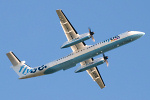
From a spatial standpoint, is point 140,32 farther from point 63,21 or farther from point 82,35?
point 63,21

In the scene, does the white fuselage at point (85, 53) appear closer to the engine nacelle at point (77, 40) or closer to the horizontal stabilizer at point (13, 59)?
the engine nacelle at point (77, 40)

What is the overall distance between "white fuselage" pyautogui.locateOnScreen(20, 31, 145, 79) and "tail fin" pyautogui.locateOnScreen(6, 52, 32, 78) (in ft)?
3.10

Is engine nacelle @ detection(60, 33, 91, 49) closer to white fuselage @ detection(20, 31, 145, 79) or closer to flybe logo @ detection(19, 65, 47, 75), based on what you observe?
white fuselage @ detection(20, 31, 145, 79)

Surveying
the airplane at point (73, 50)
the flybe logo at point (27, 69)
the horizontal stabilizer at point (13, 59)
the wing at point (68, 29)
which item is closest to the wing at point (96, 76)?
the airplane at point (73, 50)

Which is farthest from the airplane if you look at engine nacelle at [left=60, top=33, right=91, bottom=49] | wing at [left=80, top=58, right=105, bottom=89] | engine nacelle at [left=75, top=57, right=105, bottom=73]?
wing at [left=80, top=58, right=105, bottom=89]

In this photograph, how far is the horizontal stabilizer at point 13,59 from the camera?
159 feet

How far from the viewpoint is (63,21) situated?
47562 millimetres

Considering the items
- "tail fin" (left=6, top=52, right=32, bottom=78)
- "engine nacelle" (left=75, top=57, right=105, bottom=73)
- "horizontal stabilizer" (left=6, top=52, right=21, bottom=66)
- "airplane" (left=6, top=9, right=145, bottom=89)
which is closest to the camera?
"airplane" (left=6, top=9, right=145, bottom=89)

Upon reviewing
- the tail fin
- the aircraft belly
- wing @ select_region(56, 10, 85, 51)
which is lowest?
the aircraft belly

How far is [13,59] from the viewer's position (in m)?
49.0

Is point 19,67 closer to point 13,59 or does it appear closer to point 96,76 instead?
point 13,59

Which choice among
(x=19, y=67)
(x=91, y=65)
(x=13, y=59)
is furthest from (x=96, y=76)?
(x=13, y=59)

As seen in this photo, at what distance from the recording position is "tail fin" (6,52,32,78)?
4897 centimetres

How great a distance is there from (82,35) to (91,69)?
9755 millimetres
